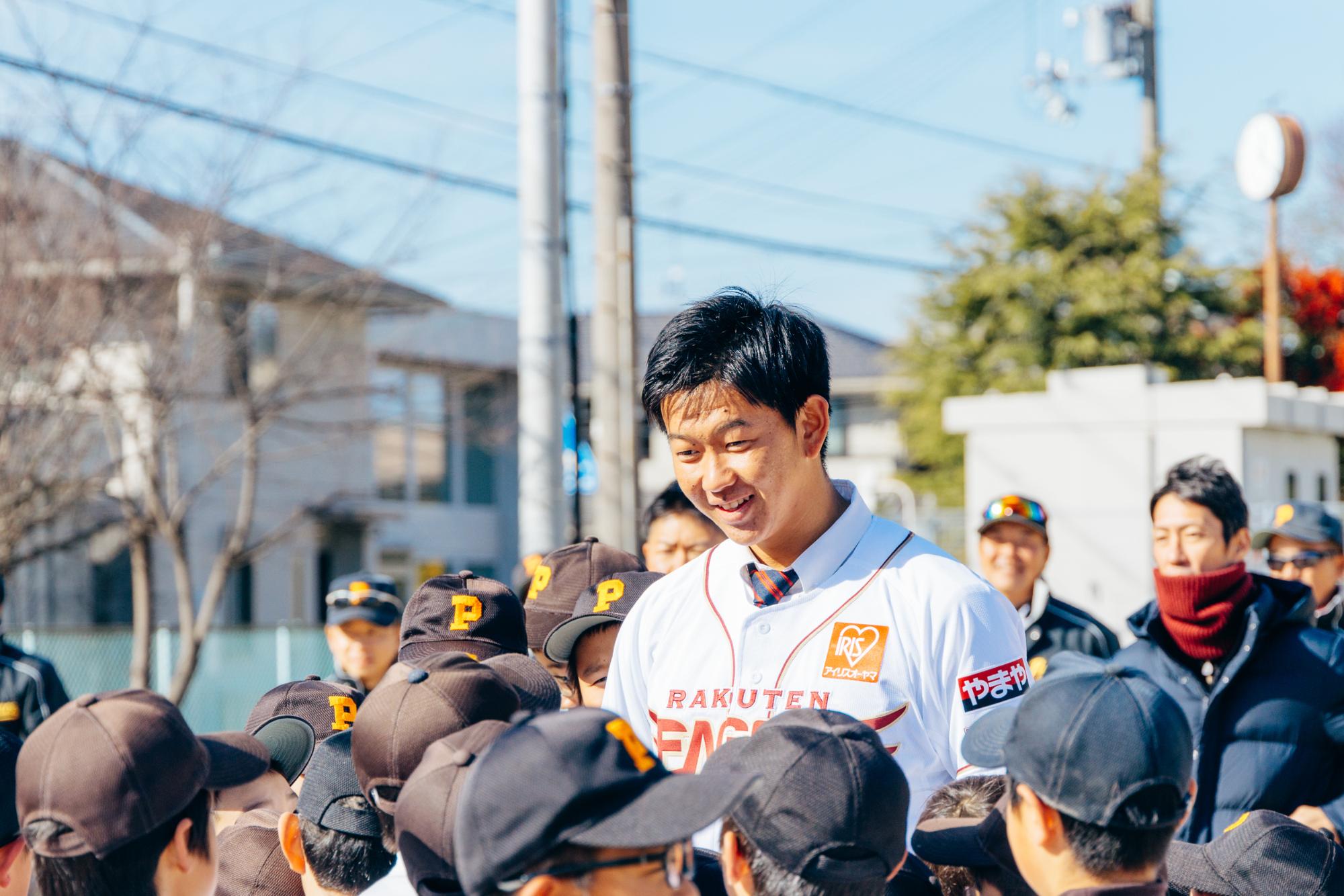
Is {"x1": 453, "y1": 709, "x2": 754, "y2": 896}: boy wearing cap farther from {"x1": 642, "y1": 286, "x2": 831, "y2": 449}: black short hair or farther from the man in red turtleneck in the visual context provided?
the man in red turtleneck

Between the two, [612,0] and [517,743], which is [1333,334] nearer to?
[612,0]

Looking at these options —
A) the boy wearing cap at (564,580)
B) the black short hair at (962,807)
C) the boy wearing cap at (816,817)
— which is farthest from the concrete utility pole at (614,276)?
the boy wearing cap at (816,817)

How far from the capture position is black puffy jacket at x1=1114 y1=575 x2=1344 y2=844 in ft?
14.1

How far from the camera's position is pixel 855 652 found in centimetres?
273

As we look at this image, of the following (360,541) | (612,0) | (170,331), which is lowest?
(360,541)

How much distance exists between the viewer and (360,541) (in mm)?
25109

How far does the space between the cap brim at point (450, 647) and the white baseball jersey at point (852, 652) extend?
35.3 inches

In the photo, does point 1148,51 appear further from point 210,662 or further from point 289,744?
point 289,744

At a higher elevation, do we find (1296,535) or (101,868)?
(1296,535)

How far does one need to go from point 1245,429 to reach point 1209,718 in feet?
26.8

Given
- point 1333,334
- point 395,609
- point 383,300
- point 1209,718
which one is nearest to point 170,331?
point 383,300

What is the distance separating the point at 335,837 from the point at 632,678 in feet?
2.16

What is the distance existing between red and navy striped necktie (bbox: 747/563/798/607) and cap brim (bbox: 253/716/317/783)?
1.09 meters

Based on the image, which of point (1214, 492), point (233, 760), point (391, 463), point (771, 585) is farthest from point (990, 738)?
point (391, 463)
